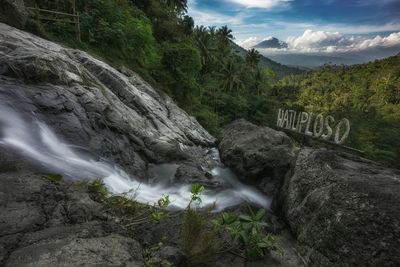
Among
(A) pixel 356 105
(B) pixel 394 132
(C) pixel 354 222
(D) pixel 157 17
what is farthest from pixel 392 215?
(A) pixel 356 105

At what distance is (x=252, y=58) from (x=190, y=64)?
43349mm

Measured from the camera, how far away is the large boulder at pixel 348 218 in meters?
3.76

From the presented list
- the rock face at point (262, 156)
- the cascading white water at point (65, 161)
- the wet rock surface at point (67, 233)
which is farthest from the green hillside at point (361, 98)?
the wet rock surface at point (67, 233)

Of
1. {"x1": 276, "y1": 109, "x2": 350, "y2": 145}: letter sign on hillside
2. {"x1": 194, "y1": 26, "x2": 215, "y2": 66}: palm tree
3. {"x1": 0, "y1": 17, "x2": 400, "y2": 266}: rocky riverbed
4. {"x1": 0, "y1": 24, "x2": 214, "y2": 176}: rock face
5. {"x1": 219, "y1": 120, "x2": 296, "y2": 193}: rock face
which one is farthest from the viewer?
{"x1": 194, "y1": 26, "x2": 215, "y2": 66}: palm tree

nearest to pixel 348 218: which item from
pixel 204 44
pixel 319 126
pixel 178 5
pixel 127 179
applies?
pixel 127 179

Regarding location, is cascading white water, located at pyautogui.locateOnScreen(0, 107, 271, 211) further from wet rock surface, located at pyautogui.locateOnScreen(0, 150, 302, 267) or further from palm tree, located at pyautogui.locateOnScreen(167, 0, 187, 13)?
palm tree, located at pyautogui.locateOnScreen(167, 0, 187, 13)

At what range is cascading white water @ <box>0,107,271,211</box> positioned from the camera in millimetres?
5484

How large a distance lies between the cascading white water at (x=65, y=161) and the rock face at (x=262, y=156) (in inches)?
86.8

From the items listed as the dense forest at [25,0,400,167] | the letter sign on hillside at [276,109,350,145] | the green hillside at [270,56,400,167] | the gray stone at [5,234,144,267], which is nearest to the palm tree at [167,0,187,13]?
the dense forest at [25,0,400,167]

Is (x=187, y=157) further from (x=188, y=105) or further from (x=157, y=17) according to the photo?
(x=157, y=17)

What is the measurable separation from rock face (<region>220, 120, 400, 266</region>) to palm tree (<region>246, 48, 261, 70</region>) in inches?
2239

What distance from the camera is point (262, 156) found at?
10.1 m

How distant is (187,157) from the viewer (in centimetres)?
1048

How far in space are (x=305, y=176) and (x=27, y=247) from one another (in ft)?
17.9
